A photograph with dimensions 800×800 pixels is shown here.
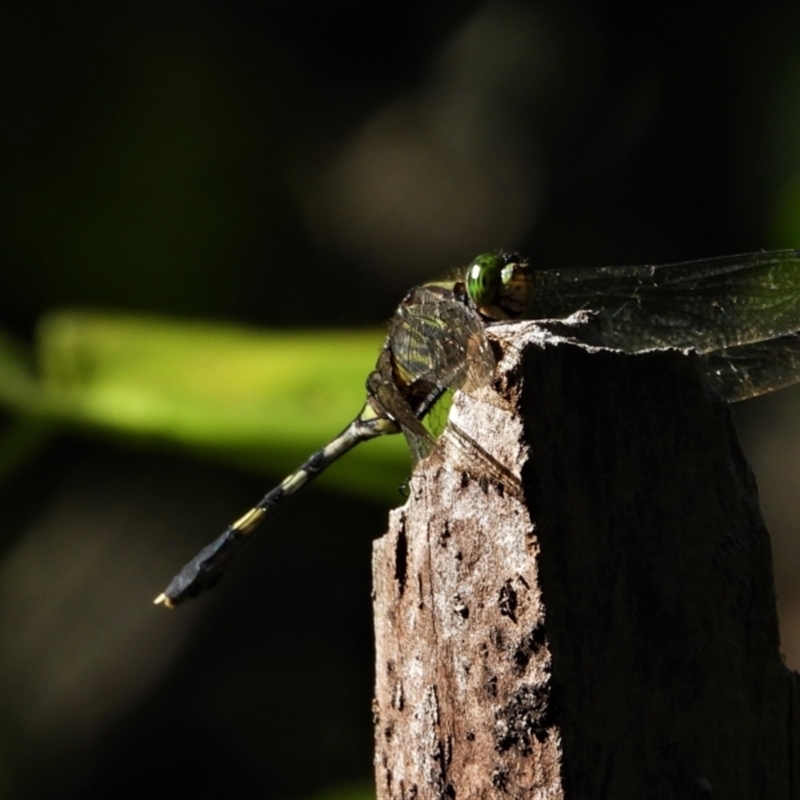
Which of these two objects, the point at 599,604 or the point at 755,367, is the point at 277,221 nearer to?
the point at 755,367

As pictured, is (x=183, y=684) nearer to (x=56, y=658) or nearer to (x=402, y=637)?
(x=56, y=658)

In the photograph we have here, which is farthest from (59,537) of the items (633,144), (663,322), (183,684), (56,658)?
(663,322)

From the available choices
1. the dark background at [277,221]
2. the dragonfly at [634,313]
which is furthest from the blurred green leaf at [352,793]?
the dragonfly at [634,313]

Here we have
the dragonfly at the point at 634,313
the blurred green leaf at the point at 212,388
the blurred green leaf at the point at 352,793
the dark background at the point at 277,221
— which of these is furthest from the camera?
the dark background at the point at 277,221

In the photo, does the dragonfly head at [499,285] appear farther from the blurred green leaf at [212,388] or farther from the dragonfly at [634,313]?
the blurred green leaf at [212,388]

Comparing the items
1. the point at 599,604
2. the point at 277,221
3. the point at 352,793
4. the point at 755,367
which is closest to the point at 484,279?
the point at 755,367

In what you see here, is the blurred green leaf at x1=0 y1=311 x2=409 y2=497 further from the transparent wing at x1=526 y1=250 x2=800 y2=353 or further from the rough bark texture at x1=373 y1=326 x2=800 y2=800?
the rough bark texture at x1=373 y1=326 x2=800 y2=800

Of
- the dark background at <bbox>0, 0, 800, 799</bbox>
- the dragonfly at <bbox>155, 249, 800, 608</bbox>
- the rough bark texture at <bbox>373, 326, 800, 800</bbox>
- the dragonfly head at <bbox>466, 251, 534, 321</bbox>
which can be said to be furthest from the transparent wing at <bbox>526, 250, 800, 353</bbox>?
the dark background at <bbox>0, 0, 800, 799</bbox>
